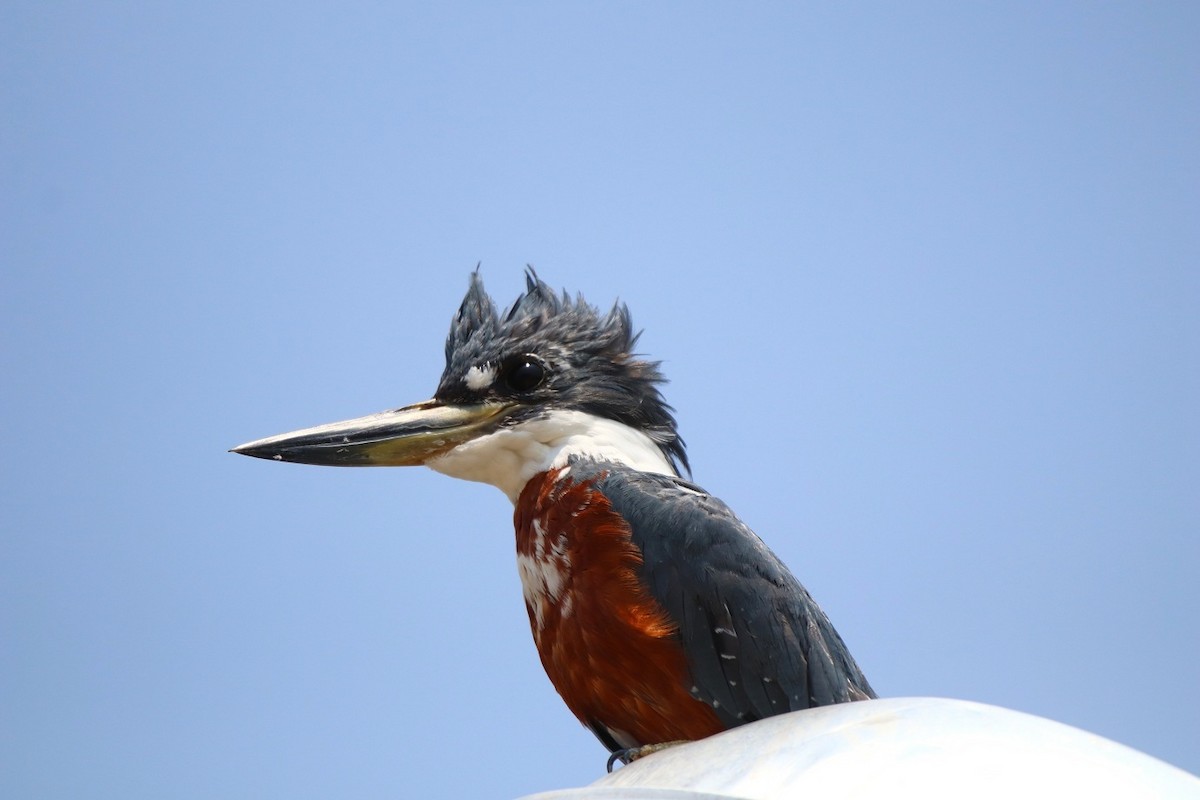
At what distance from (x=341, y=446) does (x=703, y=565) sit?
3.11ft

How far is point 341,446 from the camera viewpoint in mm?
2760

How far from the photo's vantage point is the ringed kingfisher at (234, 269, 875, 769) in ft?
7.76

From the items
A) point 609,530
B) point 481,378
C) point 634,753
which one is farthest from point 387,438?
point 634,753

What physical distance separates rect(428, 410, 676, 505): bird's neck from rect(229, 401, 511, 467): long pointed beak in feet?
0.13

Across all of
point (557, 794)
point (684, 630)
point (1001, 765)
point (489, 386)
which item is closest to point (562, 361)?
point (489, 386)

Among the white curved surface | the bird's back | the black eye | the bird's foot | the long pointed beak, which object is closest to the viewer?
the white curved surface

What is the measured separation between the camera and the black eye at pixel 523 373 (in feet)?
9.41

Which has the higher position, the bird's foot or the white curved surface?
the white curved surface

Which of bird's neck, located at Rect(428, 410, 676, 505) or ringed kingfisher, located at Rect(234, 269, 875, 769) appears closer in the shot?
ringed kingfisher, located at Rect(234, 269, 875, 769)

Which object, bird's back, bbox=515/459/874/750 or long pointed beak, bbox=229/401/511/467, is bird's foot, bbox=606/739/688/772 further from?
long pointed beak, bbox=229/401/511/467

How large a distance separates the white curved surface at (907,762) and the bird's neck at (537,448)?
1.57 meters

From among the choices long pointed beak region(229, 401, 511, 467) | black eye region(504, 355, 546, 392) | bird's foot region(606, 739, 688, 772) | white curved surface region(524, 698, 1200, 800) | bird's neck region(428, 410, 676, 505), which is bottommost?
bird's foot region(606, 739, 688, 772)

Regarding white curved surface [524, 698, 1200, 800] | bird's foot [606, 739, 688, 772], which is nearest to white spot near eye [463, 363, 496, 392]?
bird's foot [606, 739, 688, 772]

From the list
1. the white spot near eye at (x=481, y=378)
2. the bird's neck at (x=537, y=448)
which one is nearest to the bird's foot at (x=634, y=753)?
the bird's neck at (x=537, y=448)
